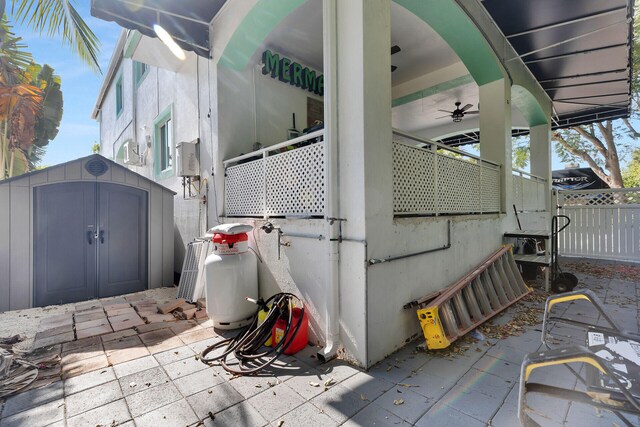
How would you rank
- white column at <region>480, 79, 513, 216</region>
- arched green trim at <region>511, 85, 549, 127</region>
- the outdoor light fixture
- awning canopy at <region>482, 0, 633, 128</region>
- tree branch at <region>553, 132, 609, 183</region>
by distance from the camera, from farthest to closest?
tree branch at <region>553, 132, 609, 183</region>
arched green trim at <region>511, 85, 549, 127</region>
white column at <region>480, 79, 513, 216</region>
awning canopy at <region>482, 0, 633, 128</region>
the outdoor light fixture

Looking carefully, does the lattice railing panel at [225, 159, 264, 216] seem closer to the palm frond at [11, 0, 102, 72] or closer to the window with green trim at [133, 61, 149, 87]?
the palm frond at [11, 0, 102, 72]

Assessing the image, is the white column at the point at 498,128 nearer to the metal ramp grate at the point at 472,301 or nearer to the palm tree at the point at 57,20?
the metal ramp grate at the point at 472,301

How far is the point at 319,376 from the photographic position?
9.00ft

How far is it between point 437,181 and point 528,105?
5.92 metres

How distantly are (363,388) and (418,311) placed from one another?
3.84 feet

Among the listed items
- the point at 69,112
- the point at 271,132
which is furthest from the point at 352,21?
the point at 69,112

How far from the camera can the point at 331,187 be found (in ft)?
10.2

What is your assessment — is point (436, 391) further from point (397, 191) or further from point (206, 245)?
point (206, 245)

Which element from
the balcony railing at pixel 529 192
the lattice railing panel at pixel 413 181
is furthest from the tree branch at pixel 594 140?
the lattice railing panel at pixel 413 181

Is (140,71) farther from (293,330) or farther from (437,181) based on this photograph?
(293,330)

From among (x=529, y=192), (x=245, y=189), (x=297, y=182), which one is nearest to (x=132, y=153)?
(x=245, y=189)

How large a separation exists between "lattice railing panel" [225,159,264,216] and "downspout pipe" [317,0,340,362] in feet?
5.25

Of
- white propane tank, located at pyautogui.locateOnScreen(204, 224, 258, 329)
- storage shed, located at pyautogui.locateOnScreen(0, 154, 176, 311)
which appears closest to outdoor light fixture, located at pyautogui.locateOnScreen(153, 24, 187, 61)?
storage shed, located at pyautogui.locateOnScreen(0, 154, 176, 311)

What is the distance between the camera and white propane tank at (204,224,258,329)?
369 cm
